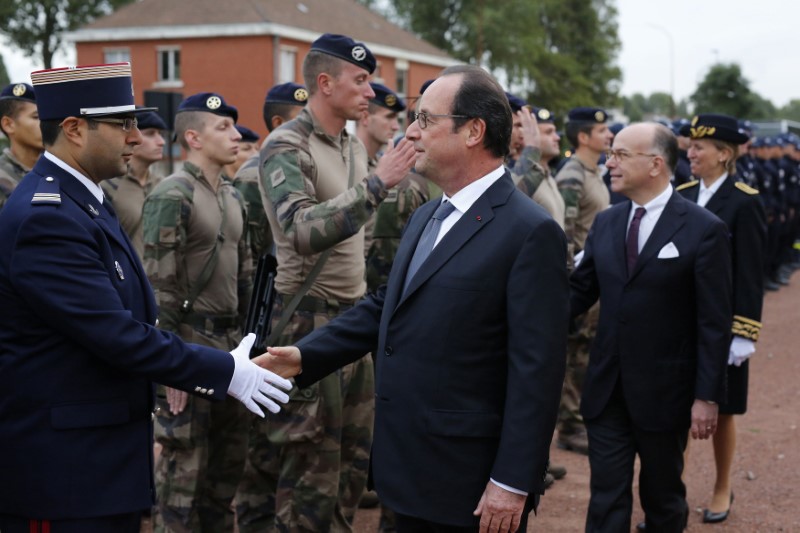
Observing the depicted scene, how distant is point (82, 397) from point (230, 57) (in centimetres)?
3908

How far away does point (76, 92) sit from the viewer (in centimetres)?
314

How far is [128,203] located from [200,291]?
1.83m

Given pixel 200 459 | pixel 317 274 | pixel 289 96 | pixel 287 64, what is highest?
pixel 287 64

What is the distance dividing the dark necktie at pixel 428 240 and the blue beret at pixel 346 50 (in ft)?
5.36

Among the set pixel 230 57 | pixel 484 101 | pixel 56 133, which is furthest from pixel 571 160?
pixel 230 57

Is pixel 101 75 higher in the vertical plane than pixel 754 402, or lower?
higher

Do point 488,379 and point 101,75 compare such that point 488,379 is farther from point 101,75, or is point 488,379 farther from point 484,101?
point 101,75

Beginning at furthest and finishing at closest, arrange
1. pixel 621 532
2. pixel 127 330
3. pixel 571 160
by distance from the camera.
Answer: pixel 571 160 < pixel 621 532 < pixel 127 330

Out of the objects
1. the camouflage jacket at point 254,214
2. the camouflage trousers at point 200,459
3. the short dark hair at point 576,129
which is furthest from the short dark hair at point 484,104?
the short dark hair at point 576,129

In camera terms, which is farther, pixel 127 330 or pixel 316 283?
pixel 316 283

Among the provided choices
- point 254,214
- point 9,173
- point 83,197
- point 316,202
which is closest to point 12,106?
point 9,173

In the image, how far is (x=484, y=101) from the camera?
3.20 meters

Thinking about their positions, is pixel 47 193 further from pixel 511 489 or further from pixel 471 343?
pixel 511 489

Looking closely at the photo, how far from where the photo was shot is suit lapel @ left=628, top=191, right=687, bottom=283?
4742 millimetres
